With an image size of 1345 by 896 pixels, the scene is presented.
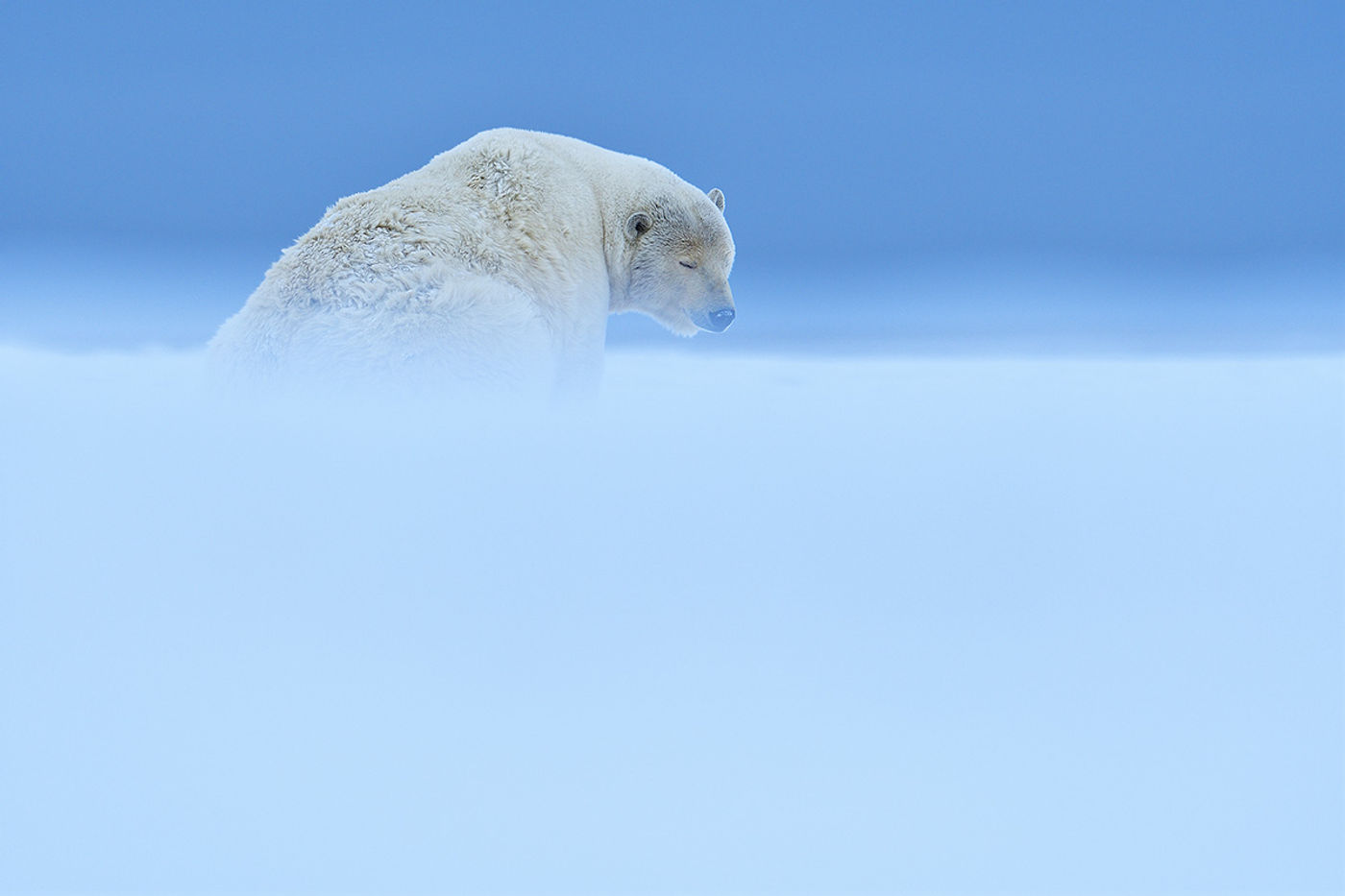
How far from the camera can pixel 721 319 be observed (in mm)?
2797

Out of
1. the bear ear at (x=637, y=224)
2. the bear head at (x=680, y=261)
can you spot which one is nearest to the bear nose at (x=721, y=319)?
the bear head at (x=680, y=261)

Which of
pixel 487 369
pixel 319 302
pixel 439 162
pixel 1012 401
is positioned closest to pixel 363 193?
pixel 439 162

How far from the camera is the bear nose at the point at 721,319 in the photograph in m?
2.78

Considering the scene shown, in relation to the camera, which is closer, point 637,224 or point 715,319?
point 637,224

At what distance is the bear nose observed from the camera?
2783mm

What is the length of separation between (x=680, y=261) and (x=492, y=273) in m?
0.69

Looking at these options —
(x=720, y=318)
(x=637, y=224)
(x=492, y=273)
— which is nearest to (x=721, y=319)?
(x=720, y=318)

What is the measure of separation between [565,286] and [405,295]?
476 millimetres

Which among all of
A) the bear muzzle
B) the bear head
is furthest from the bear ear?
the bear muzzle

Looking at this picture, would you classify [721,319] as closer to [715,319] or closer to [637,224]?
[715,319]

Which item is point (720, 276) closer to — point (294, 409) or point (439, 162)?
point (439, 162)

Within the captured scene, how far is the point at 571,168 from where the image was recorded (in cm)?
258

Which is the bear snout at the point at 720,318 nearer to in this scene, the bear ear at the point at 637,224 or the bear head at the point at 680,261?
the bear head at the point at 680,261

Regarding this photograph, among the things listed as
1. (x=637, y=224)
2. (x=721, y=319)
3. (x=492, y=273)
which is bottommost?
(x=492, y=273)
